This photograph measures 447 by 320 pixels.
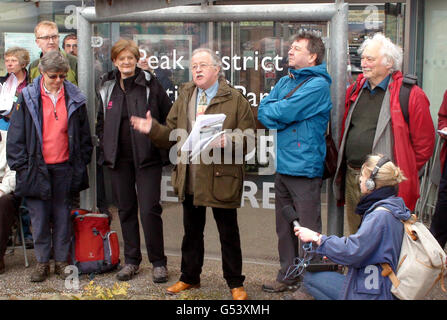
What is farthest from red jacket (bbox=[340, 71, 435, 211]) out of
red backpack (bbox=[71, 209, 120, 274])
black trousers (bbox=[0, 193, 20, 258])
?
black trousers (bbox=[0, 193, 20, 258])

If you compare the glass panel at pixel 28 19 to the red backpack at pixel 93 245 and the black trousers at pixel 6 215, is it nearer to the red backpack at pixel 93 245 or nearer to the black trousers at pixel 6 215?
the black trousers at pixel 6 215

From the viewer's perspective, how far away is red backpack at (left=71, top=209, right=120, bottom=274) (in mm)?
5824

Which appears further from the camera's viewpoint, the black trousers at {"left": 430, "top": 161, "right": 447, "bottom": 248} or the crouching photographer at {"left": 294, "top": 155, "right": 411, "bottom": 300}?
the black trousers at {"left": 430, "top": 161, "right": 447, "bottom": 248}

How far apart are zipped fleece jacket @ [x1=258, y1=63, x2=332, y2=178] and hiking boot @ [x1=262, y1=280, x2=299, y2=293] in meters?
0.95

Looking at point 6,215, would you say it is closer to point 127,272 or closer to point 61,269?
point 61,269

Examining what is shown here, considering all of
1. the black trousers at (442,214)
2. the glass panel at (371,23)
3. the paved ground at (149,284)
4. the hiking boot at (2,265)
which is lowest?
the paved ground at (149,284)

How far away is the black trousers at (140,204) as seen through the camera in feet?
18.4

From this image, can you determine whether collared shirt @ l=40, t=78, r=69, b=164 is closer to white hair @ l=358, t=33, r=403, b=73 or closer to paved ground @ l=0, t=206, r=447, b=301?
paved ground @ l=0, t=206, r=447, b=301

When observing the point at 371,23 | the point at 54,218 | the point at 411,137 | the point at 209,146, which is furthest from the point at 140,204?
the point at 371,23

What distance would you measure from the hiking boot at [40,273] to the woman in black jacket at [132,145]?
0.65 meters

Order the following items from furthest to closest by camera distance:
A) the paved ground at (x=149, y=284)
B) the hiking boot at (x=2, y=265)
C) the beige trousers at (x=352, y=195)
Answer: the hiking boot at (x=2, y=265)
the paved ground at (x=149, y=284)
the beige trousers at (x=352, y=195)

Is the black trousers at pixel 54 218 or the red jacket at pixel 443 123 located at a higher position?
the red jacket at pixel 443 123

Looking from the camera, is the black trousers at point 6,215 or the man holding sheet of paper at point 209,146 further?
the black trousers at point 6,215

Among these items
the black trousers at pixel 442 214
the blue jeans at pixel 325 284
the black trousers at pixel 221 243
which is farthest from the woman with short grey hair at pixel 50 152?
the black trousers at pixel 442 214
